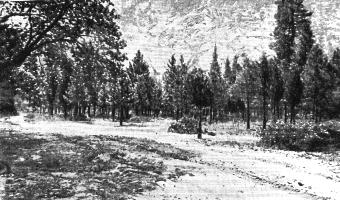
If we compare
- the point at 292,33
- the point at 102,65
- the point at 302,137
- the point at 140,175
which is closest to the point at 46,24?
the point at 102,65

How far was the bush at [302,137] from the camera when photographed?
104ft

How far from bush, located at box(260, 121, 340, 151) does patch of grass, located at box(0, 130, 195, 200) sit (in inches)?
570

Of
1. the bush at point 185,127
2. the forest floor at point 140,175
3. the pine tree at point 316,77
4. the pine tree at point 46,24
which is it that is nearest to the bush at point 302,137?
the forest floor at point 140,175

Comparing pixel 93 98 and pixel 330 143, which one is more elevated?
pixel 93 98

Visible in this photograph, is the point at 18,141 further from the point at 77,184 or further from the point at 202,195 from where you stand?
the point at 202,195

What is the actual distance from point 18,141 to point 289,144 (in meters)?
22.2

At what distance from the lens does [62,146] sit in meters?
19.0

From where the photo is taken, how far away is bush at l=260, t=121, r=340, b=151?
3161 centimetres

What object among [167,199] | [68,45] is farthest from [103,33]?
[167,199]

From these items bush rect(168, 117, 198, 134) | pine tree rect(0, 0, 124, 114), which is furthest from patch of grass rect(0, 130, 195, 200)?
bush rect(168, 117, 198, 134)

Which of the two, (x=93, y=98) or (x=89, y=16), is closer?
(x=89, y=16)

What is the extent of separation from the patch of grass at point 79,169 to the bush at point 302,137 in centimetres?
1449

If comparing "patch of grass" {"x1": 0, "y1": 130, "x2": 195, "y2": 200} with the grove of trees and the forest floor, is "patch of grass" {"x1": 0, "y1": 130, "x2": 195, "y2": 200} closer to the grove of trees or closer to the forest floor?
the forest floor

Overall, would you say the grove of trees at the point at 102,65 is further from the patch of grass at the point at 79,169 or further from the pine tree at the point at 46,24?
the patch of grass at the point at 79,169
